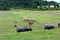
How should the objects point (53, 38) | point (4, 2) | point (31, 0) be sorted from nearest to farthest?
point (53, 38), point (4, 2), point (31, 0)

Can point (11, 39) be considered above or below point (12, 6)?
above

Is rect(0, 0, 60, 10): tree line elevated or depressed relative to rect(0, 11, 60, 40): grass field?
depressed

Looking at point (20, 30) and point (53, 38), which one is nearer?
point (53, 38)

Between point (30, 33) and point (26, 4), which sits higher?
point (30, 33)

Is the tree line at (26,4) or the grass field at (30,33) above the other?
the grass field at (30,33)

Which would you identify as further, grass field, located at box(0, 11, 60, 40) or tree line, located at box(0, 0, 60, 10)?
tree line, located at box(0, 0, 60, 10)

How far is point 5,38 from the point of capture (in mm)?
11008

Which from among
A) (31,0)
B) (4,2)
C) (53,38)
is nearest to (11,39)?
(53,38)

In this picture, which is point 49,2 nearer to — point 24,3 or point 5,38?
point 24,3

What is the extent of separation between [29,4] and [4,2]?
6.36 meters

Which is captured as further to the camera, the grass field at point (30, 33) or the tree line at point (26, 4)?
the tree line at point (26, 4)

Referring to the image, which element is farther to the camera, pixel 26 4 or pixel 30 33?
pixel 26 4

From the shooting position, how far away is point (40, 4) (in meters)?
58.2

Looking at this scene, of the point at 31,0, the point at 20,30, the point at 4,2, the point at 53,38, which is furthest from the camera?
the point at 31,0
